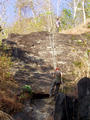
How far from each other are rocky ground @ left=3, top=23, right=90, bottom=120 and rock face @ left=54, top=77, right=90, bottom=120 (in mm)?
2091

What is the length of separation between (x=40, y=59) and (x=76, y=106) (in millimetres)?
7684

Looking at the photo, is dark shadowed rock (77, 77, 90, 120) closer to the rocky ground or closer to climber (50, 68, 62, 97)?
climber (50, 68, 62, 97)

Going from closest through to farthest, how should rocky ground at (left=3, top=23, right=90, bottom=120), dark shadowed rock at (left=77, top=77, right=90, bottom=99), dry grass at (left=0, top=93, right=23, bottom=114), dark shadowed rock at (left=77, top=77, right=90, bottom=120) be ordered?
dark shadowed rock at (left=77, top=77, right=90, bottom=120) < dark shadowed rock at (left=77, top=77, right=90, bottom=99) < dry grass at (left=0, top=93, right=23, bottom=114) < rocky ground at (left=3, top=23, right=90, bottom=120)

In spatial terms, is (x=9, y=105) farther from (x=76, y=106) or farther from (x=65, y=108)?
(x=76, y=106)

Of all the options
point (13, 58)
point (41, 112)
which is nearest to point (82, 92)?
point (41, 112)

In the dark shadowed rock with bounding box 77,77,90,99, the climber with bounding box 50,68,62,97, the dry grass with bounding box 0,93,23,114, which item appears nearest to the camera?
the dark shadowed rock with bounding box 77,77,90,99

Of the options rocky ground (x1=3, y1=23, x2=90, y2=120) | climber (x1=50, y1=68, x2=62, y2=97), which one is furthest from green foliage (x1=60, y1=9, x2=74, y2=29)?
climber (x1=50, y1=68, x2=62, y2=97)

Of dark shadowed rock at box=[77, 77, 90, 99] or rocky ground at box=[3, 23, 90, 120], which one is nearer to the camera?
dark shadowed rock at box=[77, 77, 90, 99]

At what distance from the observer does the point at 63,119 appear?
4543 millimetres

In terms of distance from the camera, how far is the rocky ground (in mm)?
8641

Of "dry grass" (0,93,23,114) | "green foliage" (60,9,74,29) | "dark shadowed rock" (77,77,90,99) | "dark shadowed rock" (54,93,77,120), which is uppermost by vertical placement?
"green foliage" (60,9,74,29)

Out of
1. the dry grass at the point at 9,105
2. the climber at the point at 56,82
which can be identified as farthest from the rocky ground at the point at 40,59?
the climber at the point at 56,82

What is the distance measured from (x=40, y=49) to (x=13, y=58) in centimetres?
237

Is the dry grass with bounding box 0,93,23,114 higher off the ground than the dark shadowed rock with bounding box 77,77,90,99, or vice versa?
the dark shadowed rock with bounding box 77,77,90,99
